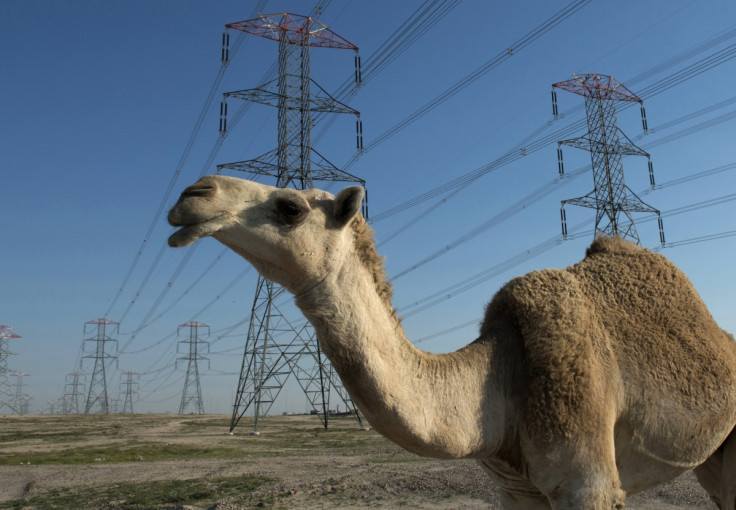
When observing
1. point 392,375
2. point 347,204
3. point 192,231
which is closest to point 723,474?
point 392,375

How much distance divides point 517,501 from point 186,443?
77.6 ft

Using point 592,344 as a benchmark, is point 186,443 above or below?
below

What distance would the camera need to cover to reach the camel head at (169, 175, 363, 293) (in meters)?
3.29

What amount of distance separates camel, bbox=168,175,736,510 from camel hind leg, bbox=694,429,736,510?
2 centimetres

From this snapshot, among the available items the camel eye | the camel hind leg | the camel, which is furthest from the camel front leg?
the camel eye

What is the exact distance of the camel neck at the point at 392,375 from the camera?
12.0 ft

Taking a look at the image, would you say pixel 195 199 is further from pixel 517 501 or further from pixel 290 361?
pixel 290 361

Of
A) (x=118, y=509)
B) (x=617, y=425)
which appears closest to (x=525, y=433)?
(x=617, y=425)

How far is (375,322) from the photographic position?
3.87m

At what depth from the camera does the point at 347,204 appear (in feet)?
12.4

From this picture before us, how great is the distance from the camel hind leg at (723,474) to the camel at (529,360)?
2cm

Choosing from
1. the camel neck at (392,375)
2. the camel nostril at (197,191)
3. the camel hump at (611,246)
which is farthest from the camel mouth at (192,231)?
the camel hump at (611,246)

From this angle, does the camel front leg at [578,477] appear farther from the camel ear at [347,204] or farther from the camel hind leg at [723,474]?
the camel ear at [347,204]

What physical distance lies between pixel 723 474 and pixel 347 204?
4.14m
